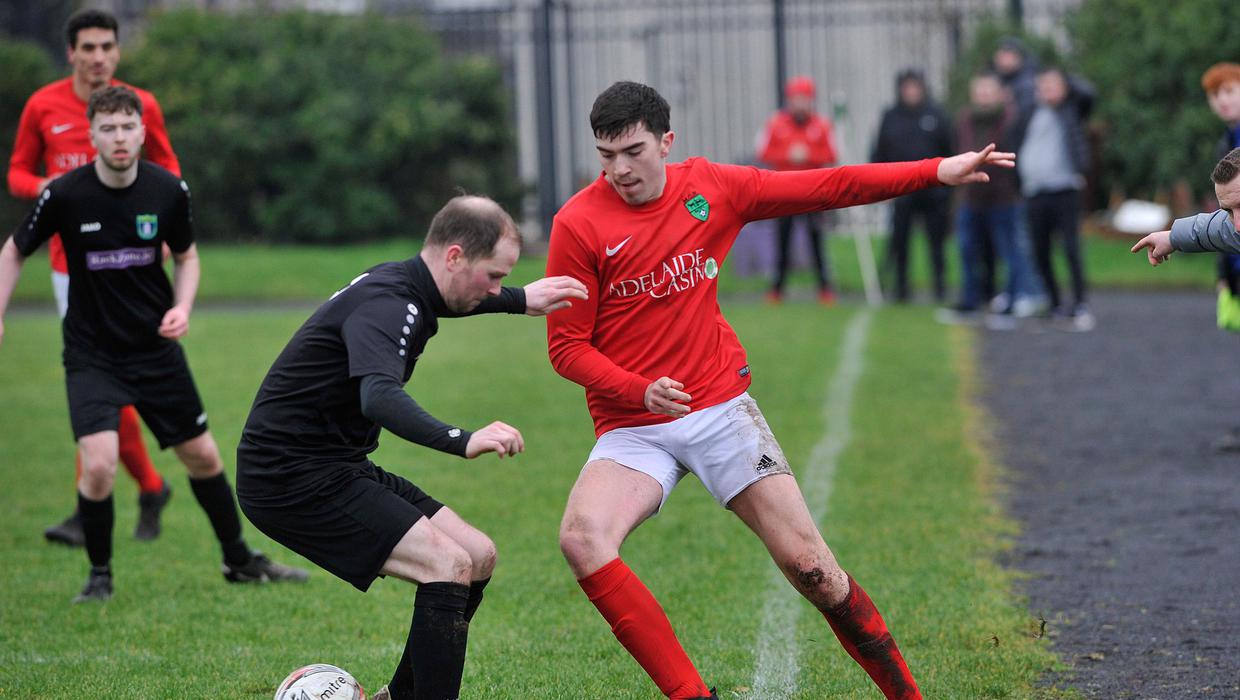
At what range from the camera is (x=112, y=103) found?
A: 6.15 meters

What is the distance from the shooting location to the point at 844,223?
951 inches

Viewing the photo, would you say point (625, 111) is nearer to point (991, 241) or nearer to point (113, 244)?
point (113, 244)

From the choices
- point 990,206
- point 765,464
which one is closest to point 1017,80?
point 990,206

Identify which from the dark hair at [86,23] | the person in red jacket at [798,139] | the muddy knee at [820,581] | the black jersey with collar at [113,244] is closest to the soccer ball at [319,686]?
the muddy knee at [820,581]

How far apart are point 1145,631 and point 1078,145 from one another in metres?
9.27

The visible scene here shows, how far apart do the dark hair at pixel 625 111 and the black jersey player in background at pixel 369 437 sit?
419 millimetres

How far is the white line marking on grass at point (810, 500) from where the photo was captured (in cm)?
527

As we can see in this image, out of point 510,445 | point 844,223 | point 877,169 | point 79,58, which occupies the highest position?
point 79,58

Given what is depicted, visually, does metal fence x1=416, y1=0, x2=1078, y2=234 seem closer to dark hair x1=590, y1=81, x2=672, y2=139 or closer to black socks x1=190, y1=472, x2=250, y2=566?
black socks x1=190, y1=472, x2=250, y2=566

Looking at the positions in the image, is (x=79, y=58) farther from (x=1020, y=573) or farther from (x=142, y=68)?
(x=142, y=68)

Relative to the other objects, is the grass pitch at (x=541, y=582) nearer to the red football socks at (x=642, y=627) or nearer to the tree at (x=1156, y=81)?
the red football socks at (x=642, y=627)

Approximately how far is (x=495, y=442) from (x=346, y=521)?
847mm

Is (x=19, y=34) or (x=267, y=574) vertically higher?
→ (x=19, y=34)

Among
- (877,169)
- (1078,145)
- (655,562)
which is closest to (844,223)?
(1078,145)
